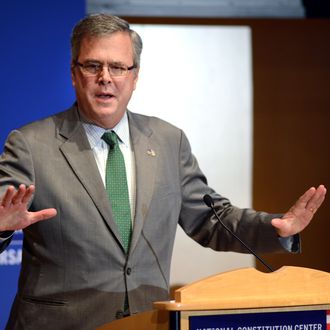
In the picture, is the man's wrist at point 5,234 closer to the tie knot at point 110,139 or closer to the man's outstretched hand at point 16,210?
the man's outstretched hand at point 16,210

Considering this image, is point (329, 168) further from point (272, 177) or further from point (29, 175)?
point (29, 175)

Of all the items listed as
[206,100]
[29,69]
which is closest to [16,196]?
[29,69]

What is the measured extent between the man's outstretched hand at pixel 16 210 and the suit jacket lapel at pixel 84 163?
313mm

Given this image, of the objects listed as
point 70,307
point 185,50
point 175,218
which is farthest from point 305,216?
point 185,50

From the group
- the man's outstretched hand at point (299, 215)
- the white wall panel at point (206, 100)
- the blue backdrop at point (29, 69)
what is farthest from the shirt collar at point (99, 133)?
the white wall panel at point (206, 100)

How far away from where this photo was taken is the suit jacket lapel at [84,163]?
8.64 feet

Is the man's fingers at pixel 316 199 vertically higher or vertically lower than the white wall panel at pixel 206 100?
lower

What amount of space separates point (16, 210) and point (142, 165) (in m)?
0.62

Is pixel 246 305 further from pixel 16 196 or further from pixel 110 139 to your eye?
pixel 110 139

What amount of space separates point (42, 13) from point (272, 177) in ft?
6.57

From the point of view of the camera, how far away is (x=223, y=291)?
2012mm

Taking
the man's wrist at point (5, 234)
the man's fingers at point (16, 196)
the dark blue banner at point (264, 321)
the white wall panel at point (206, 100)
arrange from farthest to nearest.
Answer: the white wall panel at point (206, 100), the man's wrist at point (5, 234), the man's fingers at point (16, 196), the dark blue banner at point (264, 321)

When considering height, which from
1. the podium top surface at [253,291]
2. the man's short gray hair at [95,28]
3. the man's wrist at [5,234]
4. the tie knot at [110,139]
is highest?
the man's short gray hair at [95,28]

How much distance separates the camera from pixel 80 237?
8.57 ft
